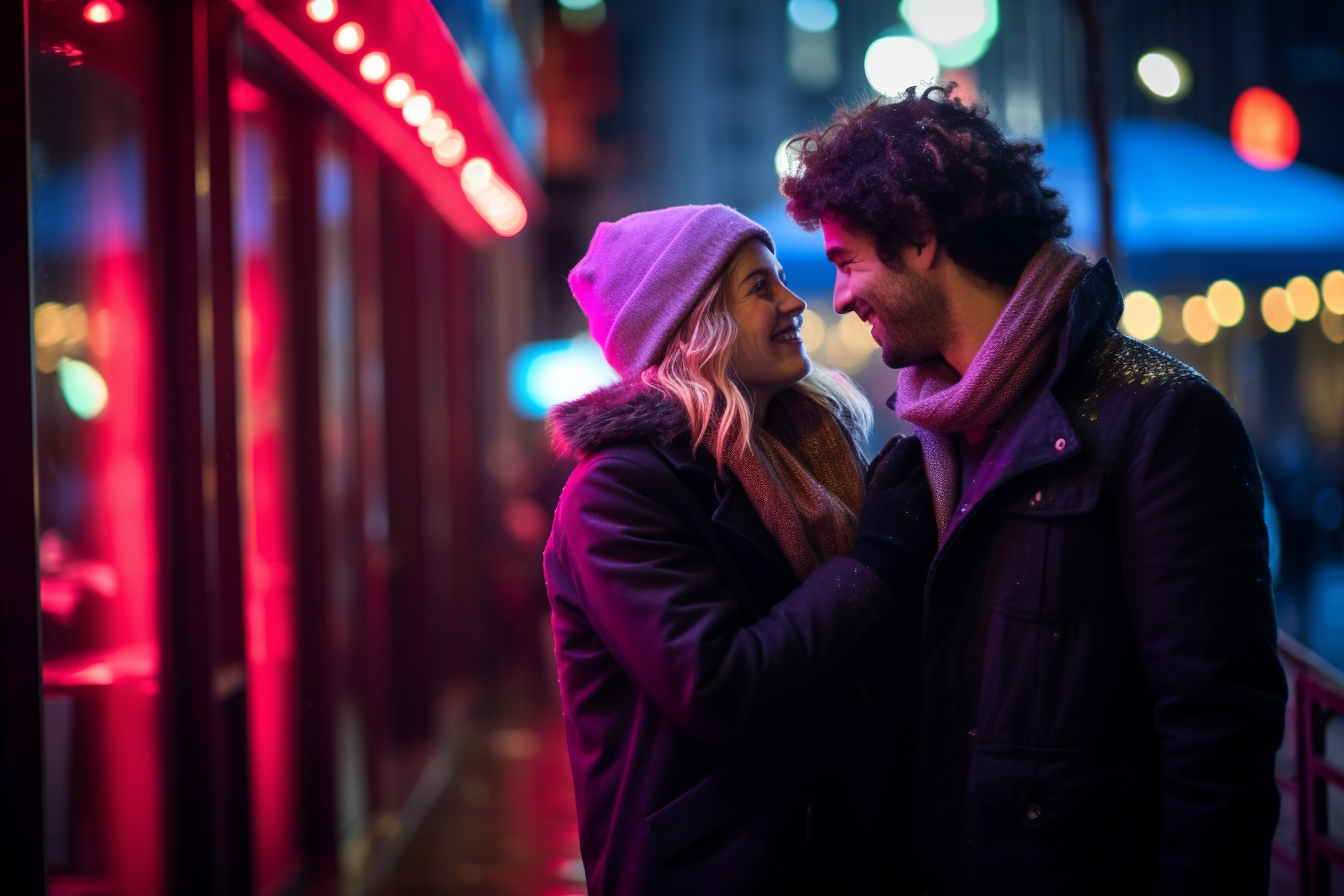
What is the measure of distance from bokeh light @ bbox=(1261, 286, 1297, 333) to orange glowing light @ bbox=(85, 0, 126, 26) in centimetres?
927

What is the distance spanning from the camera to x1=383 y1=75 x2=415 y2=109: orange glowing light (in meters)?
4.21

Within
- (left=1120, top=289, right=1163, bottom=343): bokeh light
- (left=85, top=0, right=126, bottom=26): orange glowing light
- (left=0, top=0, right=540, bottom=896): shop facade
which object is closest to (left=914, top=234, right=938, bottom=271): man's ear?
(left=0, top=0, right=540, bottom=896): shop facade

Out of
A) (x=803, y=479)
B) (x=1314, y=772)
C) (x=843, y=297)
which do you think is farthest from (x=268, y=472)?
(x=1314, y=772)

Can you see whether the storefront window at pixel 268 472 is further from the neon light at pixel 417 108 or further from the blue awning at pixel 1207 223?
the blue awning at pixel 1207 223

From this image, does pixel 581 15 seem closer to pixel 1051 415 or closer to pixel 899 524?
pixel 899 524

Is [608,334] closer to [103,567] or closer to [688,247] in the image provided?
[688,247]

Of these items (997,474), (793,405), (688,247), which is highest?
(688,247)

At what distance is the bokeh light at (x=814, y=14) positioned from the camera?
199 feet

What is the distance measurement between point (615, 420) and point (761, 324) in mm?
421

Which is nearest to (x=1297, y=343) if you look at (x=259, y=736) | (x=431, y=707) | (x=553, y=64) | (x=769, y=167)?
(x=553, y=64)

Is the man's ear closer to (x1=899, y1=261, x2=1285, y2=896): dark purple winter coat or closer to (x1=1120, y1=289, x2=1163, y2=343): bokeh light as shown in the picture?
(x1=899, y1=261, x2=1285, y2=896): dark purple winter coat

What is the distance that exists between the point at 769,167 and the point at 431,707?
62692 millimetres

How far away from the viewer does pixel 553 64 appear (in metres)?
17.2

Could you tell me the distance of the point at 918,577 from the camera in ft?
6.51
